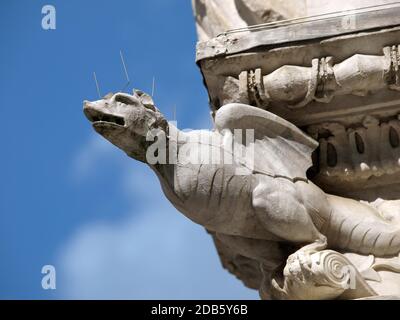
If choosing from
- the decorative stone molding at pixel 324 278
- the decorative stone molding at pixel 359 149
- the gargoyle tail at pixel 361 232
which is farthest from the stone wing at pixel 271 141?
the decorative stone molding at pixel 324 278

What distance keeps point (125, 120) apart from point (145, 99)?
15cm

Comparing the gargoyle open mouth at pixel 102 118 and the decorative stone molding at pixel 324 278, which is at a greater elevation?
the gargoyle open mouth at pixel 102 118

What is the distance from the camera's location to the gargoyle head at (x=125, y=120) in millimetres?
6414

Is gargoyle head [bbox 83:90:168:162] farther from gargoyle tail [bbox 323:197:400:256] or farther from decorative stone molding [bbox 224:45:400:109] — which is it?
gargoyle tail [bbox 323:197:400:256]

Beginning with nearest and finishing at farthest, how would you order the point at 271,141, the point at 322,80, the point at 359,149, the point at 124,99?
1. the point at 124,99
2. the point at 322,80
3. the point at 271,141
4. the point at 359,149

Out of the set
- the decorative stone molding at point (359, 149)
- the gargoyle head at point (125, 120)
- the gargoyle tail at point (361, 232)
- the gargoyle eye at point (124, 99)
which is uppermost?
the gargoyle eye at point (124, 99)

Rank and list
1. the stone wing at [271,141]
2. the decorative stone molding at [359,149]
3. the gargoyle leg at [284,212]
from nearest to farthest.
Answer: the gargoyle leg at [284,212] < the stone wing at [271,141] < the decorative stone molding at [359,149]

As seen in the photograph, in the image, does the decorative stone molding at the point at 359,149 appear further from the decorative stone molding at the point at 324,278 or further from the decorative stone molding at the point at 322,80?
the decorative stone molding at the point at 324,278

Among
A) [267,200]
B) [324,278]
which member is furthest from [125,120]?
[324,278]

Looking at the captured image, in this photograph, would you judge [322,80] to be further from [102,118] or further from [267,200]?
[102,118]

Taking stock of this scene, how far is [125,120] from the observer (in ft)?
21.1

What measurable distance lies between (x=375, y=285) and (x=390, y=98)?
0.74 m

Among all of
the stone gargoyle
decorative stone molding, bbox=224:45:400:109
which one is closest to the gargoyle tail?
the stone gargoyle

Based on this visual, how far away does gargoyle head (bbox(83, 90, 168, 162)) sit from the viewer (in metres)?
6.41
